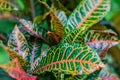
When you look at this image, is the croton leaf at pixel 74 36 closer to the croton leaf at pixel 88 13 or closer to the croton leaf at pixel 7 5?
the croton leaf at pixel 88 13

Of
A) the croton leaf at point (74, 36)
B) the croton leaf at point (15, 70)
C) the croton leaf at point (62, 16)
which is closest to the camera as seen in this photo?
the croton leaf at point (15, 70)

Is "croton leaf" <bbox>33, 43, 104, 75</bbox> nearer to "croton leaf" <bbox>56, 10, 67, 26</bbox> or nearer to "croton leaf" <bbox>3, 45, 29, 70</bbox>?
"croton leaf" <bbox>3, 45, 29, 70</bbox>

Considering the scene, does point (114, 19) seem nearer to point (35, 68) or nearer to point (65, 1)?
point (65, 1)

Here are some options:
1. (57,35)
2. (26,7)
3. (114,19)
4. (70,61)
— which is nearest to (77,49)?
(70,61)

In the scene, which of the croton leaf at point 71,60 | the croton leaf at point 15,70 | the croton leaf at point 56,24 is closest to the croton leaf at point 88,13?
the croton leaf at point 56,24

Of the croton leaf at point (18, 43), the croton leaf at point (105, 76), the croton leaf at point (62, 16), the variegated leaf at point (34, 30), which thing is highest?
the croton leaf at point (62, 16)

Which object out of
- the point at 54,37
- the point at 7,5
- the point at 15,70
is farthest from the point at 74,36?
the point at 7,5

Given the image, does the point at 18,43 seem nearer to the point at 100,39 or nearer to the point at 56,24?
the point at 56,24
